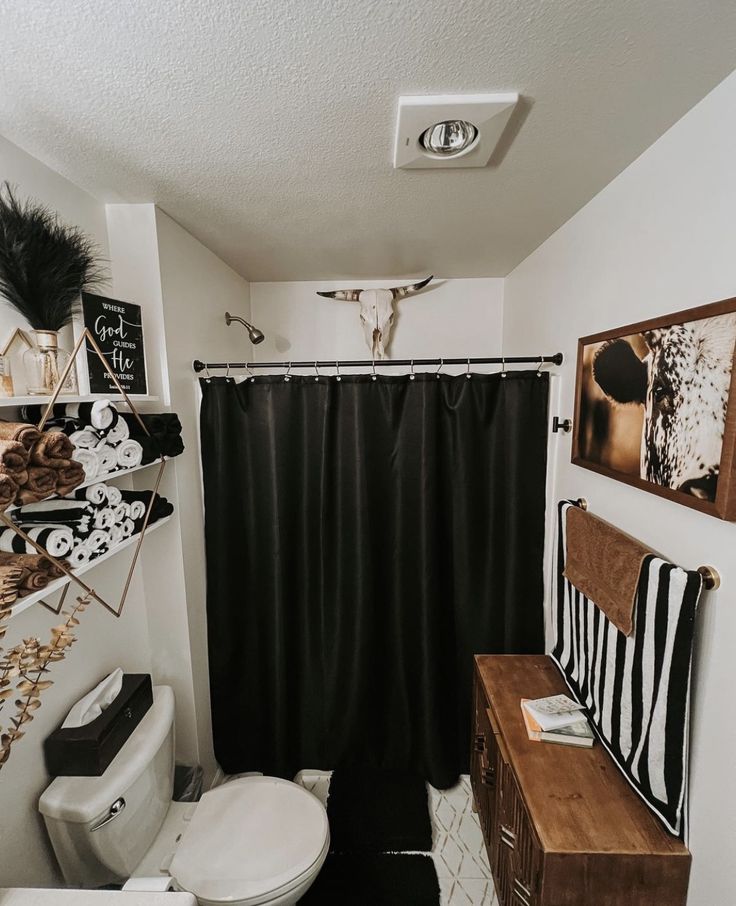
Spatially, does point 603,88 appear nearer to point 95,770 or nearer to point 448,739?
point 95,770

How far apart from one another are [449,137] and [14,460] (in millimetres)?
1192

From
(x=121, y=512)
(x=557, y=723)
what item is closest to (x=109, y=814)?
(x=121, y=512)

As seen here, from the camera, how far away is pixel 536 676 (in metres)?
1.46

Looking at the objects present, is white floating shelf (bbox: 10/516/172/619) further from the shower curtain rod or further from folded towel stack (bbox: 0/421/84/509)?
the shower curtain rod

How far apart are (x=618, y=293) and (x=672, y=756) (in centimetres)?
117

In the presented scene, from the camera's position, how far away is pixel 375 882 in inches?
57.1

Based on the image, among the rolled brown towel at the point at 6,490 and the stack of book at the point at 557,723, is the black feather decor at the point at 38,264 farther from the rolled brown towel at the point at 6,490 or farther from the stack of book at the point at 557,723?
the stack of book at the point at 557,723

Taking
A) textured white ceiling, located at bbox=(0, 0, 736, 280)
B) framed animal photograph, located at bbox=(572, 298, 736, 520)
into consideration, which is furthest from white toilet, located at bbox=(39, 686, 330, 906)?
textured white ceiling, located at bbox=(0, 0, 736, 280)

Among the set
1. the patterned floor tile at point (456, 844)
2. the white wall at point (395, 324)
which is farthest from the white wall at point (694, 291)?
the white wall at point (395, 324)

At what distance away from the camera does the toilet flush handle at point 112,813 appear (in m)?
1.07

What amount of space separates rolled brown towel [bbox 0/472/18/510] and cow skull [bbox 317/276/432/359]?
167 cm

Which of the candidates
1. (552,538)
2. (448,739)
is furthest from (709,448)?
(448,739)

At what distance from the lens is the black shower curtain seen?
163 centimetres

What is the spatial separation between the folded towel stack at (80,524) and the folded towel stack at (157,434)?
15 cm
